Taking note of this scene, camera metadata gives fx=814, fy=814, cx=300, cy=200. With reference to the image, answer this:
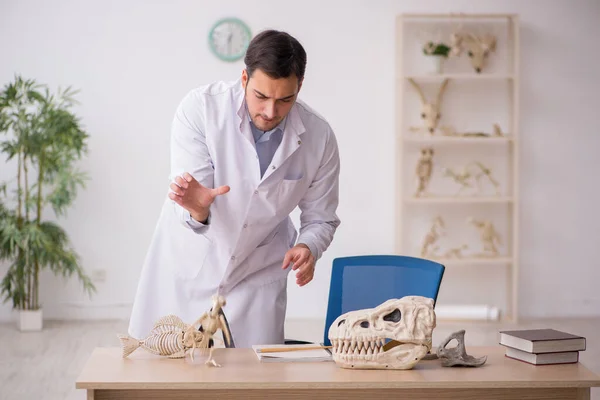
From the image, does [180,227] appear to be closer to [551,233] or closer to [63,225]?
[63,225]

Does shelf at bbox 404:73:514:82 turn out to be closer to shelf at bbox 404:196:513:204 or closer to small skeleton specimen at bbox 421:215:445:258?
shelf at bbox 404:196:513:204

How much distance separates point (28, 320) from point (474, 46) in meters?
3.53

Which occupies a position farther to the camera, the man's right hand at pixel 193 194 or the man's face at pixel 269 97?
the man's face at pixel 269 97

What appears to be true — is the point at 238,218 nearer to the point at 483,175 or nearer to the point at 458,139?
the point at 458,139

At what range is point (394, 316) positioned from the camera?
1982mm

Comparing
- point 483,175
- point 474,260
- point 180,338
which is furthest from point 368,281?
point 483,175

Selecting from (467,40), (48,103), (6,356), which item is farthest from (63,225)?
(467,40)

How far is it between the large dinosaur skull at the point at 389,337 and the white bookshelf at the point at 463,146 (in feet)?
12.3

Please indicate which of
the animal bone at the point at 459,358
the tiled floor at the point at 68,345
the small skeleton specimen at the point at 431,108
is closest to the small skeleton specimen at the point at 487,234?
the tiled floor at the point at 68,345

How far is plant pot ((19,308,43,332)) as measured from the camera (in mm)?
5215

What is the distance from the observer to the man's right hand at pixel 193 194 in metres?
2.08

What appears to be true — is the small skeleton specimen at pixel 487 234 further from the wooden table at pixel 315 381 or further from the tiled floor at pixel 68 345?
the wooden table at pixel 315 381

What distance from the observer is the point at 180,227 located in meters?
2.57

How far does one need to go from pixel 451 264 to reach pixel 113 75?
2715 millimetres
